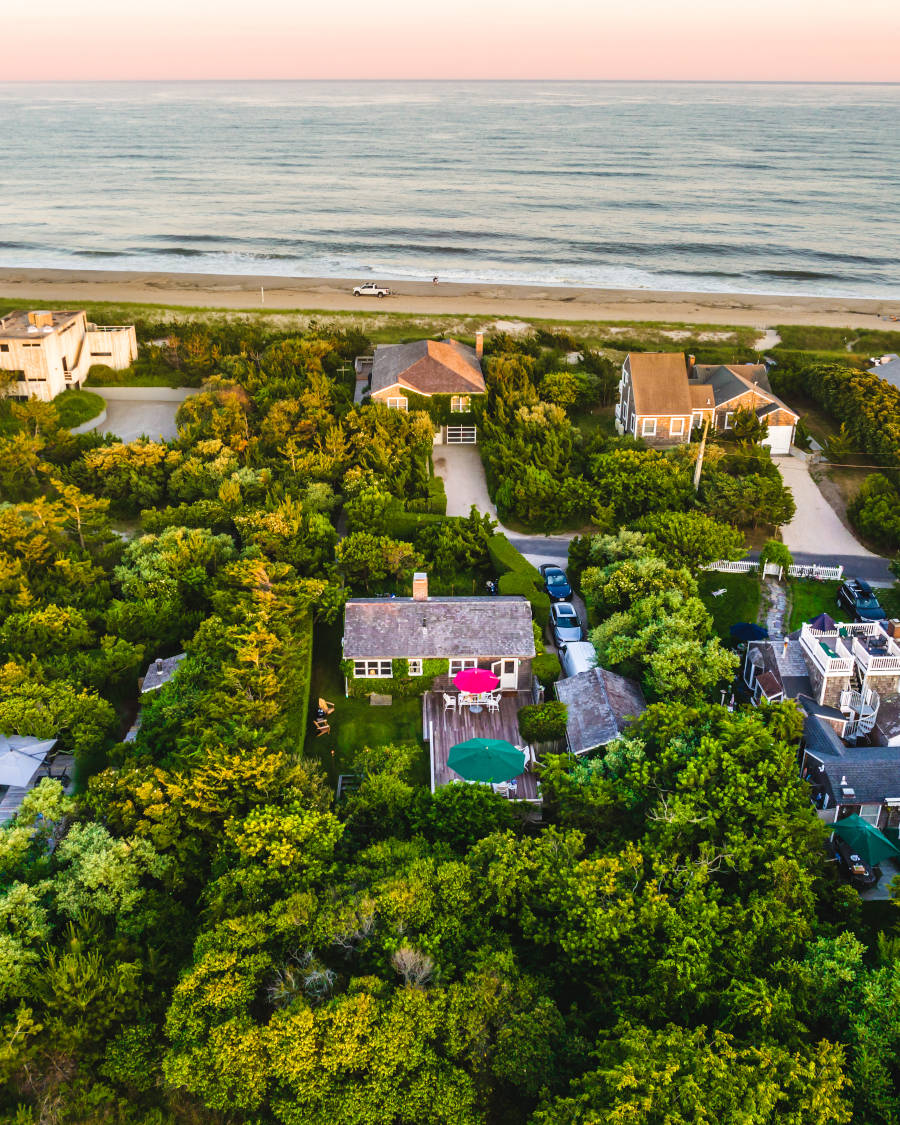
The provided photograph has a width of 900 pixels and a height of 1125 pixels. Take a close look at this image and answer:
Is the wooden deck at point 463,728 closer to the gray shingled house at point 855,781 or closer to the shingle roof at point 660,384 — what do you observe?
the gray shingled house at point 855,781

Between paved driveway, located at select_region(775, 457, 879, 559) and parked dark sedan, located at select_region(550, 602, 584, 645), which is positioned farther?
paved driveway, located at select_region(775, 457, 879, 559)

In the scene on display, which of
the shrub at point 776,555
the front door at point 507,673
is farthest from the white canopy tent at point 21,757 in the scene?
the shrub at point 776,555

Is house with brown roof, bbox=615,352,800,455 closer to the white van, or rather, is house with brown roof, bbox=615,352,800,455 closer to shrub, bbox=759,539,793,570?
shrub, bbox=759,539,793,570

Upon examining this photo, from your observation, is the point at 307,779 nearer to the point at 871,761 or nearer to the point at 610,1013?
the point at 610,1013

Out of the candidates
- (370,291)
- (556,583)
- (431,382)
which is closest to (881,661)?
(556,583)

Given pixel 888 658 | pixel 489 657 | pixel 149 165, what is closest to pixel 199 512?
pixel 489 657

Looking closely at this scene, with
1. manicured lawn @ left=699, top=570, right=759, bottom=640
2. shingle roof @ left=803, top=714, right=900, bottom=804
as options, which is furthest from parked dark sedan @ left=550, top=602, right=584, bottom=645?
shingle roof @ left=803, top=714, right=900, bottom=804
